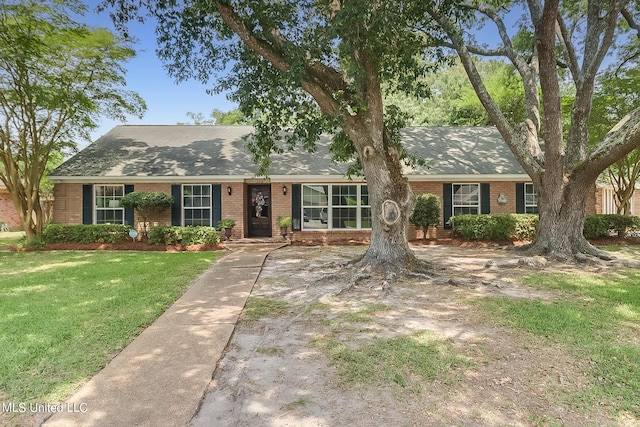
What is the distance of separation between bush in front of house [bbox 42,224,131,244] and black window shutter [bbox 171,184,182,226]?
1.64 metres

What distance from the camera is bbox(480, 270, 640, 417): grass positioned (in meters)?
2.72

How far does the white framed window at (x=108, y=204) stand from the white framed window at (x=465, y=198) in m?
12.1

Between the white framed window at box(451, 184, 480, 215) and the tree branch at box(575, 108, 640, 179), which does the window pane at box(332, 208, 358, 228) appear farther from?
the tree branch at box(575, 108, 640, 179)

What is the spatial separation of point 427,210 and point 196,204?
26.6ft

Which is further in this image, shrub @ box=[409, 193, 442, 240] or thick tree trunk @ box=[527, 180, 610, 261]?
shrub @ box=[409, 193, 442, 240]

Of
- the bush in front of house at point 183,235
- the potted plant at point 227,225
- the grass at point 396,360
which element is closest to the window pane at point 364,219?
the potted plant at point 227,225

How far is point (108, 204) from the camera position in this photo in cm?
1262

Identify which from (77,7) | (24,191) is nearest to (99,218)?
(24,191)

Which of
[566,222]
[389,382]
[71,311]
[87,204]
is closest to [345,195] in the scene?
[566,222]

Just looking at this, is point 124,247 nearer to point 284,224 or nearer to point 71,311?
point 284,224

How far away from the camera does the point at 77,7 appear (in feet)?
34.8

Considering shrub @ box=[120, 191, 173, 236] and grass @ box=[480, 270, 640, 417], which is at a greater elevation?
shrub @ box=[120, 191, 173, 236]

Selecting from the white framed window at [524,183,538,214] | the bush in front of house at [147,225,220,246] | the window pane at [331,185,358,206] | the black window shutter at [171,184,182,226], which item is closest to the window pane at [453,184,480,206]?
the white framed window at [524,183,538,214]

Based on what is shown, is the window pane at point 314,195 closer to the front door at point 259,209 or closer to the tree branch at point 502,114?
the front door at point 259,209
